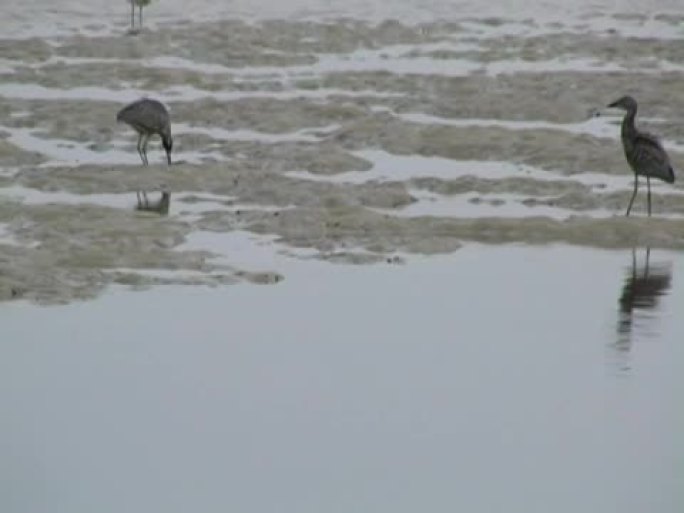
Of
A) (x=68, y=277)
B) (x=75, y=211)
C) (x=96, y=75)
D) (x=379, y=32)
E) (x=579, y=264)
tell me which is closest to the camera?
(x=68, y=277)

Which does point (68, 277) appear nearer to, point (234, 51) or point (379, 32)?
point (234, 51)

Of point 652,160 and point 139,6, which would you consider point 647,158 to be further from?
point 139,6

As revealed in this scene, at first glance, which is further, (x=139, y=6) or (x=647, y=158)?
(x=139, y=6)

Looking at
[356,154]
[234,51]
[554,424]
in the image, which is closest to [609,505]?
[554,424]

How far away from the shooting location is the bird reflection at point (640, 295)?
620 inches

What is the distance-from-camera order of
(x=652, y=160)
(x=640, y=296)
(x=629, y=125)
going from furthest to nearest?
(x=629, y=125) → (x=652, y=160) → (x=640, y=296)

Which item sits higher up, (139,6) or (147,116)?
(139,6)

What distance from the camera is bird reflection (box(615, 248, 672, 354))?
51.6 ft

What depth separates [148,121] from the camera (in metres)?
21.9

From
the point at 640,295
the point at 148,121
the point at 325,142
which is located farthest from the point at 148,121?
the point at 640,295

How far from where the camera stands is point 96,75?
88.9 ft

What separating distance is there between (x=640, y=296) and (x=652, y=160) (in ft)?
11.5

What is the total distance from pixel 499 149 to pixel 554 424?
367 inches

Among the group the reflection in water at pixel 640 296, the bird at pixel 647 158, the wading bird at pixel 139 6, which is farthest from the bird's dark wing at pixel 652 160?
the wading bird at pixel 139 6
